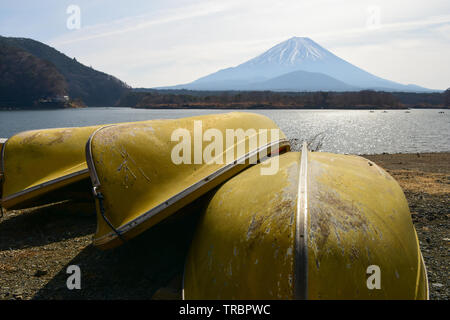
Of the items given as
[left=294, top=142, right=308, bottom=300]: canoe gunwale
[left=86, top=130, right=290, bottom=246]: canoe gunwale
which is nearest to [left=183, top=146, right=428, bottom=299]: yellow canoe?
[left=294, top=142, right=308, bottom=300]: canoe gunwale

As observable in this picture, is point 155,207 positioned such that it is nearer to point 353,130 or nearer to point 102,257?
point 102,257

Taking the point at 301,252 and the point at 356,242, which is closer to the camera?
the point at 301,252

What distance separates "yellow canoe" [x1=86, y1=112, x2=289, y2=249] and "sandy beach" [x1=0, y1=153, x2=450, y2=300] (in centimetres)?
37

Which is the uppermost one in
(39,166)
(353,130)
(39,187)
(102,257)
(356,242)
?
(39,166)

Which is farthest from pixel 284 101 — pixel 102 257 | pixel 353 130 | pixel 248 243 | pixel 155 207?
pixel 248 243

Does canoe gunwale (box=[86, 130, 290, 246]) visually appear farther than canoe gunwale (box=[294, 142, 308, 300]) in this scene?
Yes

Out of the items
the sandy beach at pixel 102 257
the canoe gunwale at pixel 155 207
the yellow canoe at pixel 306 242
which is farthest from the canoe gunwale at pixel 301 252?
the sandy beach at pixel 102 257

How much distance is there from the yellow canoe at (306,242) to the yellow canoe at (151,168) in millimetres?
425

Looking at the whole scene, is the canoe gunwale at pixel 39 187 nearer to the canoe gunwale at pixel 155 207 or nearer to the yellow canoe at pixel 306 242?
the canoe gunwale at pixel 155 207

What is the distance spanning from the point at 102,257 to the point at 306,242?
292 centimetres

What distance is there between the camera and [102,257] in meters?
4.16

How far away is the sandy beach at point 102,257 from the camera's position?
11.2 feet

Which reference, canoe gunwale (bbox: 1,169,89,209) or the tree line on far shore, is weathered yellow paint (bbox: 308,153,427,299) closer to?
canoe gunwale (bbox: 1,169,89,209)

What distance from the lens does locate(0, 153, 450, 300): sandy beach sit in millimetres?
3400
